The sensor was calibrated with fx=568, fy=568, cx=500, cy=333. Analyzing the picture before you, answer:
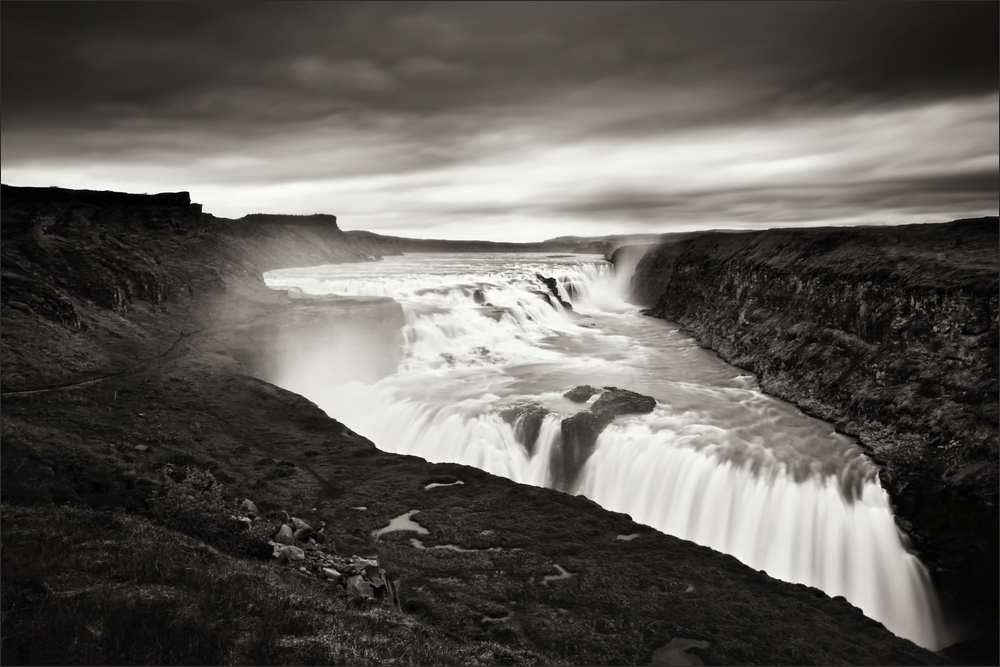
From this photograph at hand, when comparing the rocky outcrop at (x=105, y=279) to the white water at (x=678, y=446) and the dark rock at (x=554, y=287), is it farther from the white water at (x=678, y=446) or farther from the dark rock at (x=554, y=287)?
the dark rock at (x=554, y=287)

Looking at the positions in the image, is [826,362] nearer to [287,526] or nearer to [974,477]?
[974,477]

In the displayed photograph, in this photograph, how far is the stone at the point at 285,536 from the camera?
405 inches

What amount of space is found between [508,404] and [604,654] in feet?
45.5

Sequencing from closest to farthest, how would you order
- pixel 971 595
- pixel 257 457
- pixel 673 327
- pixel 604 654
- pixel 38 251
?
pixel 604 654
pixel 971 595
pixel 257 457
pixel 38 251
pixel 673 327

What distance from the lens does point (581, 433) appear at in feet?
60.1

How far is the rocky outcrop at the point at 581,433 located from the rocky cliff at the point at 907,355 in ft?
21.0

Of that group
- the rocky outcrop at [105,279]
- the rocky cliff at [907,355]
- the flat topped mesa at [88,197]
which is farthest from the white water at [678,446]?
the flat topped mesa at [88,197]

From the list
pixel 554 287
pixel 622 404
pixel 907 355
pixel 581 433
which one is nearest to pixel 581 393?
pixel 622 404

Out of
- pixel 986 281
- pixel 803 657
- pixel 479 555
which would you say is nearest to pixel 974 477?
pixel 986 281

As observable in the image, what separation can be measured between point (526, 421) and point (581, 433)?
217 centimetres

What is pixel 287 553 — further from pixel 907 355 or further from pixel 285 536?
pixel 907 355

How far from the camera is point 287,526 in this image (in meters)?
10.6

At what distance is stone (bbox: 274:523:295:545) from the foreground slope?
0.33m

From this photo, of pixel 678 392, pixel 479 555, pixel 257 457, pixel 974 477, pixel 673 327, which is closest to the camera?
pixel 479 555
